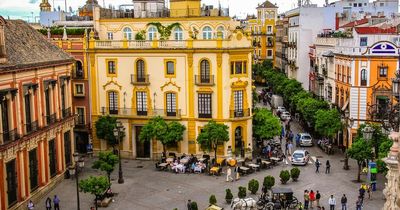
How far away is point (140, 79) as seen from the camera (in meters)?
46.1

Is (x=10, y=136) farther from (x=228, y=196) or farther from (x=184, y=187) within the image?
(x=228, y=196)

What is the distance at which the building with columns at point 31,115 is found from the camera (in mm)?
30938

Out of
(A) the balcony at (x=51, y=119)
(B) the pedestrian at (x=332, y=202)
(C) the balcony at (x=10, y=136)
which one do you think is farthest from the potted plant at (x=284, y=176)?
(C) the balcony at (x=10, y=136)

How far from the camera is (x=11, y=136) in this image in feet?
102

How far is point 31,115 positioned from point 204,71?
15404mm

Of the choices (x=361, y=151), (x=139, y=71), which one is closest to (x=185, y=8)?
(x=139, y=71)

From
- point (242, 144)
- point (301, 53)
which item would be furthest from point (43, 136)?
point (301, 53)

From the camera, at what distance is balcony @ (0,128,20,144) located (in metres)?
30.3

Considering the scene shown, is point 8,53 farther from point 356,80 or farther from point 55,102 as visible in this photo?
point 356,80

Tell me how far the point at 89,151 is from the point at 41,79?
43.5 feet

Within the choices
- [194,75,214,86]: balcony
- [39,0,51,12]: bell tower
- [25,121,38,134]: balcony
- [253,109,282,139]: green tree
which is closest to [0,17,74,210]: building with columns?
[25,121,38,134]: balcony

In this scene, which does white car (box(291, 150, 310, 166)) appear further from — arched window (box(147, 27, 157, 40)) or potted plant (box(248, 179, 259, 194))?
arched window (box(147, 27, 157, 40))

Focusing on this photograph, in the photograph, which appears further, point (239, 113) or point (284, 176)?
point (239, 113)

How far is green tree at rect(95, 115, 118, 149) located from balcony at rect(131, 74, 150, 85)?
3636 millimetres
